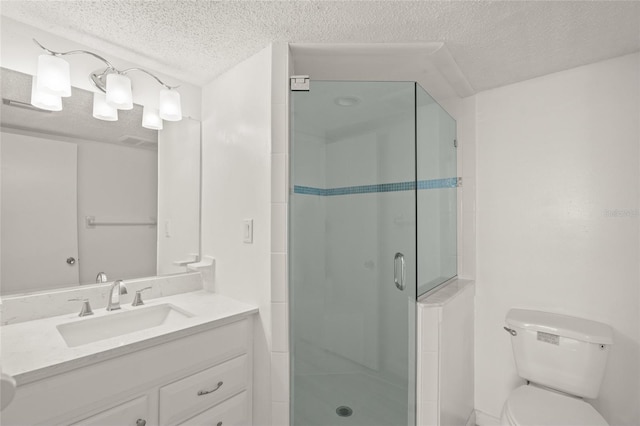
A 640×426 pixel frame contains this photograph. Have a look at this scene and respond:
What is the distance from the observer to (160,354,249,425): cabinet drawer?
1294mm

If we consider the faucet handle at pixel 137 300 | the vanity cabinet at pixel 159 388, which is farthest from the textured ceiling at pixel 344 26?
the vanity cabinet at pixel 159 388

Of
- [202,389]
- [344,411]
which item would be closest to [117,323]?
[202,389]

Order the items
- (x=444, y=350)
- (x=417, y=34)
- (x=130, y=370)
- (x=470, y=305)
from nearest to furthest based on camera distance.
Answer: (x=130, y=370), (x=417, y=34), (x=444, y=350), (x=470, y=305)

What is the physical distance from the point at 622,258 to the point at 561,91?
3.28 feet

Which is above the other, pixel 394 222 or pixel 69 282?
pixel 394 222

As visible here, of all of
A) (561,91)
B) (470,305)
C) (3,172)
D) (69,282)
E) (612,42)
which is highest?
(612,42)

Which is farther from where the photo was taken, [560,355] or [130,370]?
[560,355]

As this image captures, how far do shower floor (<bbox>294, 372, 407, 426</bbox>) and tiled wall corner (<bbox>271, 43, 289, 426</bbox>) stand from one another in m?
0.16

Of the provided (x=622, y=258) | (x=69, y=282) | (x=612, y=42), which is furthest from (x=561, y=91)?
(x=69, y=282)

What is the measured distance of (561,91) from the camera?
1833 mm

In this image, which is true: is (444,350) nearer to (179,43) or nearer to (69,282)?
(69,282)

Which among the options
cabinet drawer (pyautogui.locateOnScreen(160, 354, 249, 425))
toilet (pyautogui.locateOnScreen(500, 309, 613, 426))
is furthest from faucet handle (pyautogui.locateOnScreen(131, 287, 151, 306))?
toilet (pyautogui.locateOnScreen(500, 309, 613, 426))

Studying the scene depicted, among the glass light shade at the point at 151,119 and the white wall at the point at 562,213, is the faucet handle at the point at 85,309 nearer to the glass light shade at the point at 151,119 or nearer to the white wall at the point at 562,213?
the glass light shade at the point at 151,119

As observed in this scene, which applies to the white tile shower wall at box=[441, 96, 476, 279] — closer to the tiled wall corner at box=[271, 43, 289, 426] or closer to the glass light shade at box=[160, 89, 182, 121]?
the tiled wall corner at box=[271, 43, 289, 426]
